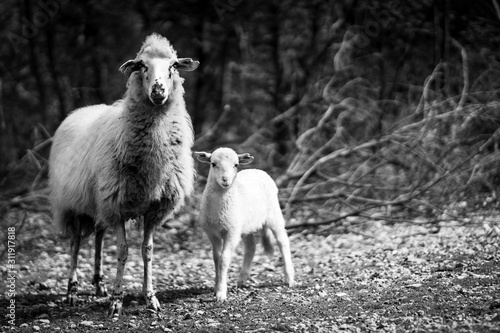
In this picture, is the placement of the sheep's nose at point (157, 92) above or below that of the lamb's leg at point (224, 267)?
above

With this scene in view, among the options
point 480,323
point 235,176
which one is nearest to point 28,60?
point 235,176

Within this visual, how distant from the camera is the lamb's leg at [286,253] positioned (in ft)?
23.8

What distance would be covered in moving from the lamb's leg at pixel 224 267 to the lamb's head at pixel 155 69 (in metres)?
1.62

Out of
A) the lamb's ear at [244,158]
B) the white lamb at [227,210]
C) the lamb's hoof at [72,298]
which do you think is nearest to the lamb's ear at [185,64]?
the white lamb at [227,210]

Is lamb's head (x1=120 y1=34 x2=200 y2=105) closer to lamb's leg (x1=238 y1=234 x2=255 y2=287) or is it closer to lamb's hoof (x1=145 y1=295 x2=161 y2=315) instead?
lamb's hoof (x1=145 y1=295 x2=161 y2=315)

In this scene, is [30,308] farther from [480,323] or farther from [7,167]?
[7,167]

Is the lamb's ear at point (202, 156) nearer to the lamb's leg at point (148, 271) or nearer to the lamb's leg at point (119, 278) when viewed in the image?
the lamb's leg at point (148, 271)

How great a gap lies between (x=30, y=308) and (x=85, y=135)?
192 cm

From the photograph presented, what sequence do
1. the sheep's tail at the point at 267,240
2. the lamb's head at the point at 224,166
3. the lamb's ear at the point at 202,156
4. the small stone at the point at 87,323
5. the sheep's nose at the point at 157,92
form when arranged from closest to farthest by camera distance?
the small stone at the point at 87,323 → the sheep's nose at the point at 157,92 → the lamb's head at the point at 224,166 → the lamb's ear at the point at 202,156 → the sheep's tail at the point at 267,240

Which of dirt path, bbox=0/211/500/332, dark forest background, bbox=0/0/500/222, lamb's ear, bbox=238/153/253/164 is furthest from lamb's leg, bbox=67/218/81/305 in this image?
dark forest background, bbox=0/0/500/222

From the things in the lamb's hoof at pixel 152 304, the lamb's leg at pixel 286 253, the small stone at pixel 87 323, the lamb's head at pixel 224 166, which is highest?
the lamb's head at pixel 224 166

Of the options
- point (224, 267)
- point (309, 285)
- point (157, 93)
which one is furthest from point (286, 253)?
point (157, 93)

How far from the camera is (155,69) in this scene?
6141 millimetres

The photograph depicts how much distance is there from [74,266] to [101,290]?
411 millimetres
